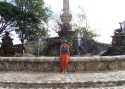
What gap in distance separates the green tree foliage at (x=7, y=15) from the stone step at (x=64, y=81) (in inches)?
1038

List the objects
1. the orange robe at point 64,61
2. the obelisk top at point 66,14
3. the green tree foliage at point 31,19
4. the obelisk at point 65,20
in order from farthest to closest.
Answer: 1. the green tree foliage at point 31,19
2. the obelisk top at point 66,14
3. the obelisk at point 65,20
4. the orange robe at point 64,61

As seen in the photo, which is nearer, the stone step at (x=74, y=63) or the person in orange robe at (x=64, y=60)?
the person in orange robe at (x=64, y=60)

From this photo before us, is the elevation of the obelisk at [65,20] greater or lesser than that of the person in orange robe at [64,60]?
greater

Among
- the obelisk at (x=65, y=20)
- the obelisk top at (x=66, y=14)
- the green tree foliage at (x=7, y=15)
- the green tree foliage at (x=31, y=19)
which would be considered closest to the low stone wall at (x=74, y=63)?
the obelisk at (x=65, y=20)

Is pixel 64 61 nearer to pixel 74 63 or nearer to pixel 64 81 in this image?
pixel 74 63

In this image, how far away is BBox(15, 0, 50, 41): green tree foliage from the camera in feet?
136

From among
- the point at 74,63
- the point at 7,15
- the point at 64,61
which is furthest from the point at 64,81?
the point at 7,15

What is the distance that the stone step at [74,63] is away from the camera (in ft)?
51.1

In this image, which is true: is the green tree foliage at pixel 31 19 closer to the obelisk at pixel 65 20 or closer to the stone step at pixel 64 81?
the obelisk at pixel 65 20

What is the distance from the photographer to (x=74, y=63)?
15656 mm

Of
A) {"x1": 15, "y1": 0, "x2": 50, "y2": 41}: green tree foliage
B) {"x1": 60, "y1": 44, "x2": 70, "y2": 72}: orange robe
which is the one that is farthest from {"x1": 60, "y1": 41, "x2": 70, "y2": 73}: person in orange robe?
{"x1": 15, "y1": 0, "x2": 50, "y2": 41}: green tree foliage

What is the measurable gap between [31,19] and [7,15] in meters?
2.44

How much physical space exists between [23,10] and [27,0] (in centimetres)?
122

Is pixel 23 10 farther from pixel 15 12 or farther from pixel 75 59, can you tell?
pixel 75 59
